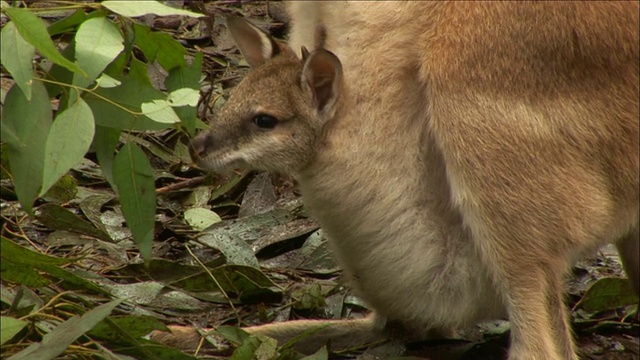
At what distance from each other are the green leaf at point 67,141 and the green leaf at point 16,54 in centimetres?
11

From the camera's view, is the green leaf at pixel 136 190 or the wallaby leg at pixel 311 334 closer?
the green leaf at pixel 136 190

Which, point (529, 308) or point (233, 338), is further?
point (233, 338)

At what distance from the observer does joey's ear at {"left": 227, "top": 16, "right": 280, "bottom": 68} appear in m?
3.90

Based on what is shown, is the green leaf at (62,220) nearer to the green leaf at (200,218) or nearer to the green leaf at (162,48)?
the green leaf at (200,218)

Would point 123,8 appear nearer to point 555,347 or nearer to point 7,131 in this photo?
point 7,131

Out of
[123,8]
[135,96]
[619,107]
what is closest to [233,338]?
[135,96]

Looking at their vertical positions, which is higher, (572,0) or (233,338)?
(572,0)

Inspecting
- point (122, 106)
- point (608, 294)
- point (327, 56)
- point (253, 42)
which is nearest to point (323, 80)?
point (327, 56)

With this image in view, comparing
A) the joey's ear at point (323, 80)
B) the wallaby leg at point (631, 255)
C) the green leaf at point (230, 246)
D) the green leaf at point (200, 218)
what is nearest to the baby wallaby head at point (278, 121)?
the joey's ear at point (323, 80)

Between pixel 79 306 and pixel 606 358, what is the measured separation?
64.8 inches

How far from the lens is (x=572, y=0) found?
3520 mm

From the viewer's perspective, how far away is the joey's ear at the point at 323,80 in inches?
144

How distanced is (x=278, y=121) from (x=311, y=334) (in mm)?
688

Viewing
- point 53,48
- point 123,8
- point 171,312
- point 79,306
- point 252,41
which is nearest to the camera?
point 53,48
